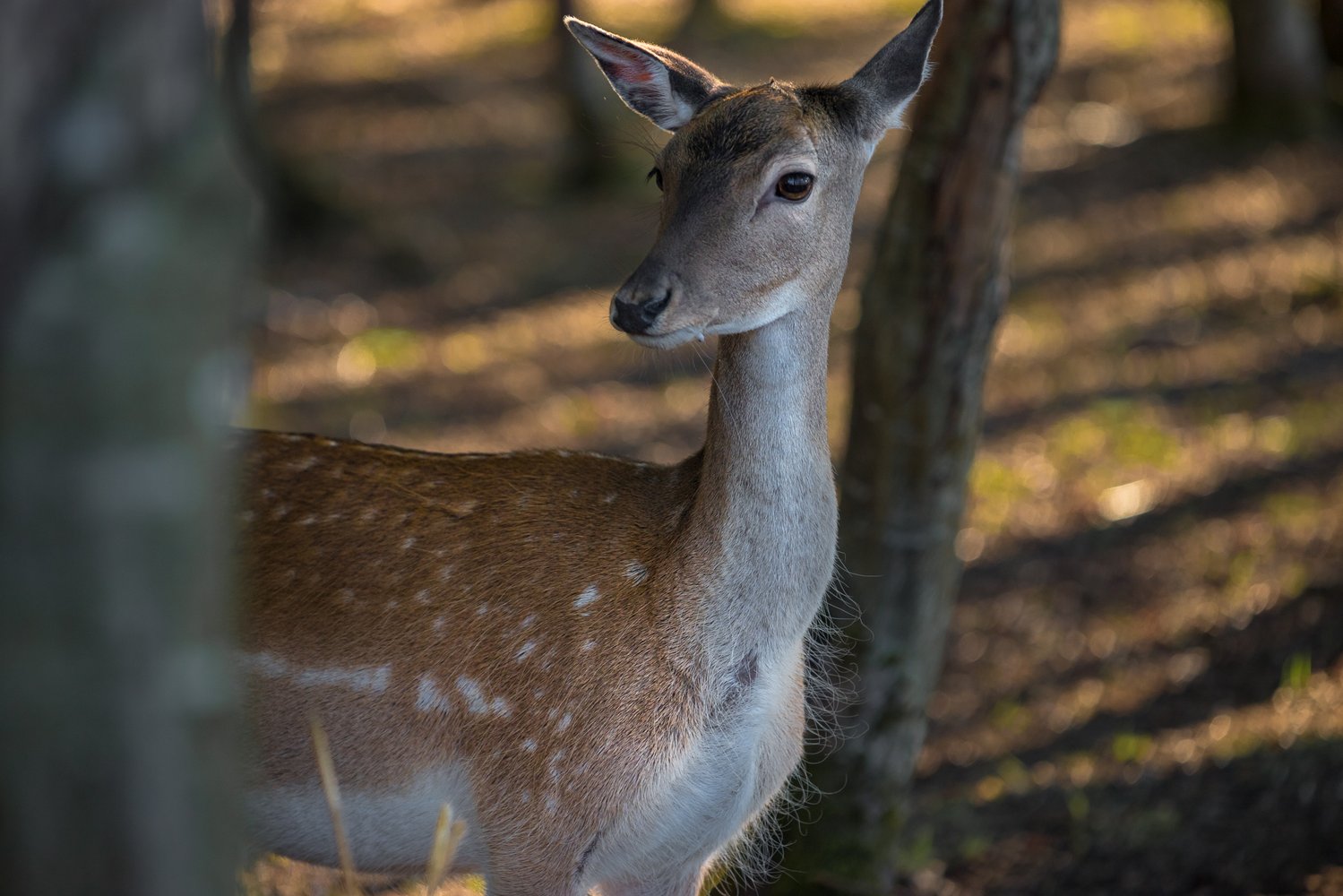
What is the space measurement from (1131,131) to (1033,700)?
704 cm

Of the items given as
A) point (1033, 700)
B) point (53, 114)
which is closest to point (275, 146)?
point (1033, 700)

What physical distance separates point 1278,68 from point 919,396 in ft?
25.8

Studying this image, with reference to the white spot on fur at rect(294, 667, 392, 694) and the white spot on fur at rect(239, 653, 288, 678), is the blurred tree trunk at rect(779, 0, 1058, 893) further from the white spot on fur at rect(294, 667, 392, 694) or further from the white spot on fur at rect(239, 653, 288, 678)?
the white spot on fur at rect(239, 653, 288, 678)

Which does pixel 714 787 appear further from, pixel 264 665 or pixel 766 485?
pixel 264 665

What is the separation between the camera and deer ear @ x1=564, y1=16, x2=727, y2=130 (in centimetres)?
341

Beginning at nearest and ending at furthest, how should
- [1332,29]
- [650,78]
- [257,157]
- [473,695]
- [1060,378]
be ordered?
[473,695]
[650,78]
[1060,378]
[257,157]
[1332,29]

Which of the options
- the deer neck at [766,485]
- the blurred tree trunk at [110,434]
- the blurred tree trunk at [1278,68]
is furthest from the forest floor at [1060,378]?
the blurred tree trunk at [110,434]

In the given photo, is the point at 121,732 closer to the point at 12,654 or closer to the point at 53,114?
the point at 12,654

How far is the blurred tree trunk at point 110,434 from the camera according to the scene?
1655 mm

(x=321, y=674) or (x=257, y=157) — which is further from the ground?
(x=321, y=674)

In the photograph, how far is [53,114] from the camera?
1.65 metres

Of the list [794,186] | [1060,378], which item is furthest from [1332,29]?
[794,186]

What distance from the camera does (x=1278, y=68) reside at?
1024 cm

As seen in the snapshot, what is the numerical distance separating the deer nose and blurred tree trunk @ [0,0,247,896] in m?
1.13
